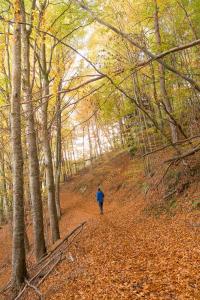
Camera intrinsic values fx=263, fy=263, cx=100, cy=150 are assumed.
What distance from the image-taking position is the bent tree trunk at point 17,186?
7.01 meters

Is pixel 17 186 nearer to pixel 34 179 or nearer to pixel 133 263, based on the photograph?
pixel 34 179

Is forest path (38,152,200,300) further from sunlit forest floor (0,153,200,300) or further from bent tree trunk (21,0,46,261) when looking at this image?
bent tree trunk (21,0,46,261)

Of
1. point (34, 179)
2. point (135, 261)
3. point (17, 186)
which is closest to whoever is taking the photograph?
point (135, 261)

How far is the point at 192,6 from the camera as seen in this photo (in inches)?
512

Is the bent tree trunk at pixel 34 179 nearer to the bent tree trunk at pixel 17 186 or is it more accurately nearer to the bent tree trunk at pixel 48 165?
the bent tree trunk at pixel 17 186

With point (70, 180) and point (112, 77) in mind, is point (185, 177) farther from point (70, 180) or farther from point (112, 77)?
point (70, 180)

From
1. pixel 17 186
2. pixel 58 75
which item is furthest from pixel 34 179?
pixel 58 75

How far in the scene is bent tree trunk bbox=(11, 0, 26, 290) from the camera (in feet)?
23.0

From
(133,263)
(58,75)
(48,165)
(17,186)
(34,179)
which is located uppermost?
(58,75)

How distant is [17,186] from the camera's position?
283 inches

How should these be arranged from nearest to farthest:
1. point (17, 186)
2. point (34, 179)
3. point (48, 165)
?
point (17, 186), point (34, 179), point (48, 165)

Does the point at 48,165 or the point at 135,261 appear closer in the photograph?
the point at 135,261

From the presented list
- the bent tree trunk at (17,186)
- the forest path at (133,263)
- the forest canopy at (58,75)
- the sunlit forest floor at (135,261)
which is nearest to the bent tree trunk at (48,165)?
the forest canopy at (58,75)

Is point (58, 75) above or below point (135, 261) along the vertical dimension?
above
